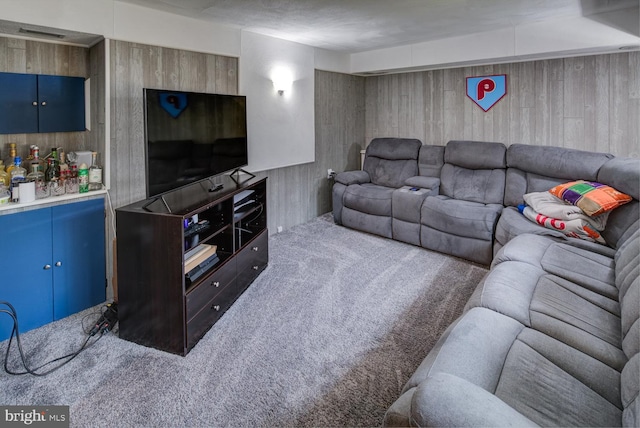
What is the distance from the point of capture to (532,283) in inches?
85.1

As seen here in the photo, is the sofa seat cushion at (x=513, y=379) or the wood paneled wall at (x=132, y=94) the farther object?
the wood paneled wall at (x=132, y=94)

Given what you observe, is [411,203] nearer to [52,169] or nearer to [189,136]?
[189,136]

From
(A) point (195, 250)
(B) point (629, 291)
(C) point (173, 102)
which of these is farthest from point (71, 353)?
(B) point (629, 291)

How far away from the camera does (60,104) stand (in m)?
2.83

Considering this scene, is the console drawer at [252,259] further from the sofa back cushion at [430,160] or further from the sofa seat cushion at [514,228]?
the sofa back cushion at [430,160]

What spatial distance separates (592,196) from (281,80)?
3.19 metres

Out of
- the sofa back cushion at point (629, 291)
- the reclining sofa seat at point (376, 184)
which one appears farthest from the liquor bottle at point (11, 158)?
the sofa back cushion at point (629, 291)

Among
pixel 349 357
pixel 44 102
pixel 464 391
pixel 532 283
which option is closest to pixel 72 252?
pixel 44 102

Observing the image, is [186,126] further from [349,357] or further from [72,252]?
[349,357]

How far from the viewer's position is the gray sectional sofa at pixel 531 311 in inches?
47.1

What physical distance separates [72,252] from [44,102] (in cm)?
110

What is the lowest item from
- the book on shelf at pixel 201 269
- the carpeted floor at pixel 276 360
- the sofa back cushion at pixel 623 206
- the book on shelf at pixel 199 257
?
the carpeted floor at pixel 276 360

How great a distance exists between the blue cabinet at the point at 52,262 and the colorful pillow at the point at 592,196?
3687mm

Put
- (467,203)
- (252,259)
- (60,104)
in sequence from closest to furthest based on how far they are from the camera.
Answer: (60,104) < (252,259) < (467,203)
